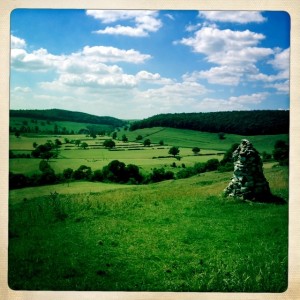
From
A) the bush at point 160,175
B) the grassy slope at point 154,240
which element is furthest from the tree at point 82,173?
the bush at point 160,175

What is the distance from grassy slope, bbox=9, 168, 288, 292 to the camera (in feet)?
16.8

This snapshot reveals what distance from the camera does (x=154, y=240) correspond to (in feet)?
17.4

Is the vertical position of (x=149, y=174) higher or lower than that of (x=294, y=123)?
lower

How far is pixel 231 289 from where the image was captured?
5074 mm

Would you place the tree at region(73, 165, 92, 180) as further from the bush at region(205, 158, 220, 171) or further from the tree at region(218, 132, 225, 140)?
the tree at region(218, 132, 225, 140)

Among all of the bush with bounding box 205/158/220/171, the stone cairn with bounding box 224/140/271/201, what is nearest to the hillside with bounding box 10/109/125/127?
the bush with bounding box 205/158/220/171

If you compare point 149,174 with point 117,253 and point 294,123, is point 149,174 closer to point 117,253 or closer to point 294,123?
point 117,253

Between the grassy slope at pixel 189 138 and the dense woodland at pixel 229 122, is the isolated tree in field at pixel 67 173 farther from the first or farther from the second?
the dense woodland at pixel 229 122

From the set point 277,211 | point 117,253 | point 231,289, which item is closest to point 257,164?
point 277,211

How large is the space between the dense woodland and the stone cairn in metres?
0.22

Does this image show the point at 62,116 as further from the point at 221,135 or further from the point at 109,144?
the point at 221,135

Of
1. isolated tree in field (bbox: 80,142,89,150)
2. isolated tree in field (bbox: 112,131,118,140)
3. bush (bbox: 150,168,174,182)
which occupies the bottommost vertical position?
bush (bbox: 150,168,174,182)

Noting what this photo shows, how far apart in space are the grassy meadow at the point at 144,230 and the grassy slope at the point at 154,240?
12mm

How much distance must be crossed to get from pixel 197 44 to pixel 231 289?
2.95 m
